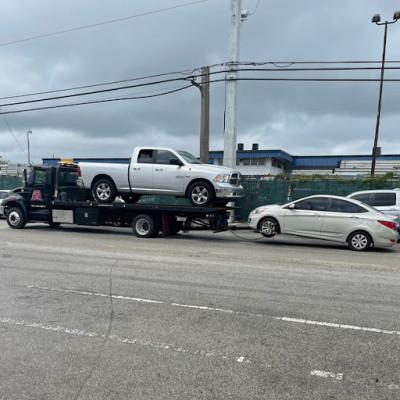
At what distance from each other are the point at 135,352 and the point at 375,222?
893cm

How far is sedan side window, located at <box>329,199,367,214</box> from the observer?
1108cm

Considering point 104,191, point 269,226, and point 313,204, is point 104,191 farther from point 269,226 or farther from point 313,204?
point 313,204

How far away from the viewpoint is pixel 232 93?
674 inches

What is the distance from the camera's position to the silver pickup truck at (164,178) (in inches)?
463

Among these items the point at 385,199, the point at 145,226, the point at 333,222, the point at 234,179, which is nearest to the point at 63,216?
the point at 145,226

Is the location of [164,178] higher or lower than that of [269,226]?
higher

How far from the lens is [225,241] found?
12.5 meters

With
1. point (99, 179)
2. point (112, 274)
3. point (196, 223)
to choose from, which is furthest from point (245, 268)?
point (99, 179)

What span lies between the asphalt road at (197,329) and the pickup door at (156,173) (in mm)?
3800

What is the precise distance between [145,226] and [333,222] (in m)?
5.99

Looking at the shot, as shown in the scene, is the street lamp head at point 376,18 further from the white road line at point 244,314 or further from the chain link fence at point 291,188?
the white road line at point 244,314

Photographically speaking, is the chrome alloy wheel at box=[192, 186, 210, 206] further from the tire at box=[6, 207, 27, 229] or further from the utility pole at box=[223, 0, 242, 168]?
the tire at box=[6, 207, 27, 229]

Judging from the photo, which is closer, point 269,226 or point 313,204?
point 313,204

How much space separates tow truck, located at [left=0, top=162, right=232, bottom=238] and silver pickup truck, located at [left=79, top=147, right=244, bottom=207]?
38 centimetres
